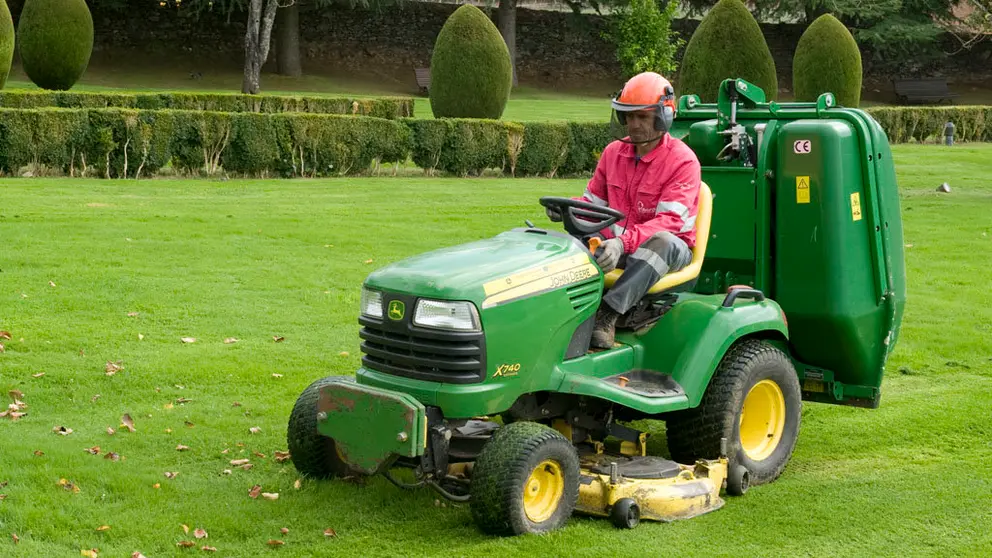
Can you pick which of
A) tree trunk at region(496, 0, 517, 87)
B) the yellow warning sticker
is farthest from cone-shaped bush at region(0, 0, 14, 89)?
the yellow warning sticker

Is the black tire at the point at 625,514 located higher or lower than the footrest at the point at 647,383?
lower

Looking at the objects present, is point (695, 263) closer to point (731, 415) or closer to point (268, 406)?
point (731, 415)

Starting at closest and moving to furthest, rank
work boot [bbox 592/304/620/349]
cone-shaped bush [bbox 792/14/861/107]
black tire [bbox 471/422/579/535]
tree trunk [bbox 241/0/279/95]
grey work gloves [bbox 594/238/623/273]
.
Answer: black tire [bbox 471/422/579/535]
grey work gloves [bbox 594/238/623/273]
work boot [bbox 592/304/620/349]
cone-shaped bush [bbox 792/14/861/107]
tree trunk [bbox 241/0/279/95]

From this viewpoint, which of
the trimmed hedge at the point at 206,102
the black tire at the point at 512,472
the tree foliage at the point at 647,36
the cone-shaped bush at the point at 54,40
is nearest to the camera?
the black tire at the point at 512,472

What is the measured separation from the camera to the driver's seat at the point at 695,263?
241 inches

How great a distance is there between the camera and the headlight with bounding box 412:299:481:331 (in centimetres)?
532

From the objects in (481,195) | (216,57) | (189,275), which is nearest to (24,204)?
(189,275)

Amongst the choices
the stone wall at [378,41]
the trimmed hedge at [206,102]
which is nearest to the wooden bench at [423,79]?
the stone wall at [378,41]

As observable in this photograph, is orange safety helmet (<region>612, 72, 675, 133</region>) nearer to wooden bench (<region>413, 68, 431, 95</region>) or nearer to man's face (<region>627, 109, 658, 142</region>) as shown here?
man's face (<region>627, 109, 658, 142</region>)

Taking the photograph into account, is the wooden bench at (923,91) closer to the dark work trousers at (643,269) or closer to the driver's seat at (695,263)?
the driver's seat at (695,263)

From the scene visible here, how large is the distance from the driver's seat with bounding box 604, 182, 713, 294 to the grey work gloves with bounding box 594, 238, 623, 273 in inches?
6.9

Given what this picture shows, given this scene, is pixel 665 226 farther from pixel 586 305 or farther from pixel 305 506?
pixel 305 506

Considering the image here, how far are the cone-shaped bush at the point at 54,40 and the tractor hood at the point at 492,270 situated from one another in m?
25.6

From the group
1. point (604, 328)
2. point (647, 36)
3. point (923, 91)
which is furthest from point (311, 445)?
point (923, 91)
